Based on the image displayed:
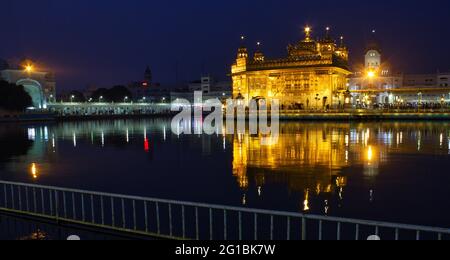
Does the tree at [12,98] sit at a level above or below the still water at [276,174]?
above

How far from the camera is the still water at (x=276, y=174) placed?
11047 mm

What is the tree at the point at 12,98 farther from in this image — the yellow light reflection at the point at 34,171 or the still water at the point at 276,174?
the yellow light reflection at the point at 34,171

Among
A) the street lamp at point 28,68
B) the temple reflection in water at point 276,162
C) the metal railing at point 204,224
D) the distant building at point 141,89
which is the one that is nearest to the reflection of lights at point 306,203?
the temple reflection in water at point 276,162

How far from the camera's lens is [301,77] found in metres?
65.7

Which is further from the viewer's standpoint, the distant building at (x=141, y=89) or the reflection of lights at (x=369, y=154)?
the distant building at (x=141, y=89)

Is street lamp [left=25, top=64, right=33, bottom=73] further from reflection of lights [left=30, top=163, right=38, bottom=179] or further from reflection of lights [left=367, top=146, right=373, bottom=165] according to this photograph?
reflection of lights [left=367, top=146, right=373, bottom=165]

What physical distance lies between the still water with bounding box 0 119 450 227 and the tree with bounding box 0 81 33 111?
48071mm

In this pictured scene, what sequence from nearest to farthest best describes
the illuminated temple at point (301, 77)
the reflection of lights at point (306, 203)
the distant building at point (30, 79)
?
1. the reflection of lights at point (306, 203)
2. the illuminated temple at point (301, 77)
3. the distant building at point (30, 79)

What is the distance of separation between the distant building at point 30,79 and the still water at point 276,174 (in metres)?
62.8

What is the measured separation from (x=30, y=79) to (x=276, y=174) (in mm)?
81657

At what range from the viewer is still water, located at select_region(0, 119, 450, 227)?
11047 mm

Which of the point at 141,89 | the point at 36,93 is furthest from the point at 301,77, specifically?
the point at 141,89

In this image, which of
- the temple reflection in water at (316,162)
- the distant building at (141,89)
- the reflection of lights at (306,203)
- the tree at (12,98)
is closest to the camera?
the reflection of lights at (306,203)
